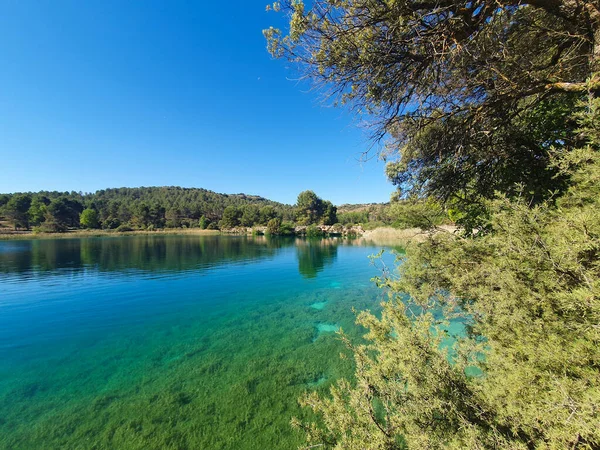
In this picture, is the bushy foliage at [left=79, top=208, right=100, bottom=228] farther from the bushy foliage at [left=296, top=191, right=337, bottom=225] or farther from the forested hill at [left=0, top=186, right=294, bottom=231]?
the bushy foliage at [left=296, top=191, right=337, bottom=225]

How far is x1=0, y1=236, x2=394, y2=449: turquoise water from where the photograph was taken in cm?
558

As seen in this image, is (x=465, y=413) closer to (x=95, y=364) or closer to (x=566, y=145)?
(x=566, y=145)

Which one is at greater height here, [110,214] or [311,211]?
[110,214]

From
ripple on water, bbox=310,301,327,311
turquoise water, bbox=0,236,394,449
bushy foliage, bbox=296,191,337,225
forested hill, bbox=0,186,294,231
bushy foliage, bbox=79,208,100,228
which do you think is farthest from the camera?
bushy foliage, bbox=296,191,337,225

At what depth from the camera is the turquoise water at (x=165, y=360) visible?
18.3ft

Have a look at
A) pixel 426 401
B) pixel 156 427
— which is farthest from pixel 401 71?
pixel 156 427

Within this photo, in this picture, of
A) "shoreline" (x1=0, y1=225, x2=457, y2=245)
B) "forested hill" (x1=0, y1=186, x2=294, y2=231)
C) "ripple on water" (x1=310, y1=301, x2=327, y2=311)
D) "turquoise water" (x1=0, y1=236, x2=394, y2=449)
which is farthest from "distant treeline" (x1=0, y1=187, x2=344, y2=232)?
"ripple on water" (x1=310, y1=301, x2=327, y2=311)

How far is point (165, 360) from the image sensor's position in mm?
8711

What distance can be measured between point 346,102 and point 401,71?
1159 mm

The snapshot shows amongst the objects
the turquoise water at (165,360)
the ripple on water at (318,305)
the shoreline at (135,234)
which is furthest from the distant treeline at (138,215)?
the ripple on water at (318,305)

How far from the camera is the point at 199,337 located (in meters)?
10.6

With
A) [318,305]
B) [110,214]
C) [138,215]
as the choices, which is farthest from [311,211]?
[110,214]

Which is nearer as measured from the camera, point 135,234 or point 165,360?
point 165,360

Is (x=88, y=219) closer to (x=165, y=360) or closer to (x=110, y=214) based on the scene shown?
(x=110, y=214)
